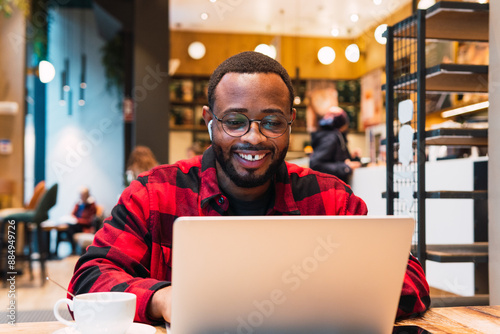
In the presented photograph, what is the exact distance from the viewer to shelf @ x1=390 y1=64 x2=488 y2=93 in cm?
229

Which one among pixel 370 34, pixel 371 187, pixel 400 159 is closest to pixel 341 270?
pixel 400 159

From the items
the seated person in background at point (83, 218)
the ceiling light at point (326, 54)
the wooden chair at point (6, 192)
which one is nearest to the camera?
the wooden chair at point (6, 192)

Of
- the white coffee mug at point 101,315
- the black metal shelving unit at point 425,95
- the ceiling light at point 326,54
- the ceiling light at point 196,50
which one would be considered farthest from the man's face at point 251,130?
the ceiling light at point 196,50

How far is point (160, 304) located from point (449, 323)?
1.81 feet

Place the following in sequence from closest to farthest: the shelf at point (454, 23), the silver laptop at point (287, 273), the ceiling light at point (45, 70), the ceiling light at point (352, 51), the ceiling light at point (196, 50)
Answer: the silver laptop at point (287, 273) → the shelf at point (454, 23) → the ceiling light at point (45, 70) → the ceiling light at point (352, 51) → the ceiling light at point (196, 50)

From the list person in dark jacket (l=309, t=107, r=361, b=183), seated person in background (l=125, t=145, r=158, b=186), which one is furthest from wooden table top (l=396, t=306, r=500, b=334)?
seated person in background (l=125, t=145, r=158, b=186)

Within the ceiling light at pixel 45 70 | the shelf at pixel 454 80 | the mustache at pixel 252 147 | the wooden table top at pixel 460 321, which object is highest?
the ceiling light at pixel 45 70

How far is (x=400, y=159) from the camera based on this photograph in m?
2.51

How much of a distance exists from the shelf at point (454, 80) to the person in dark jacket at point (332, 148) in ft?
6.66

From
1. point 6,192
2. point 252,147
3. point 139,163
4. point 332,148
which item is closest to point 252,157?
point 252,147

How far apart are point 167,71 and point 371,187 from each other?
3286mm

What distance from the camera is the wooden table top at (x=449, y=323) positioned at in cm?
96

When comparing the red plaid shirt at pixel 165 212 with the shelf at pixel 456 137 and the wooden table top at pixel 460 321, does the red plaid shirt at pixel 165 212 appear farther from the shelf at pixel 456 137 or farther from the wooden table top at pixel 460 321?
the shelf at pixel 456 137

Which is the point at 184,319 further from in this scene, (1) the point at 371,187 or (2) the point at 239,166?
(1) the point at 371,187
